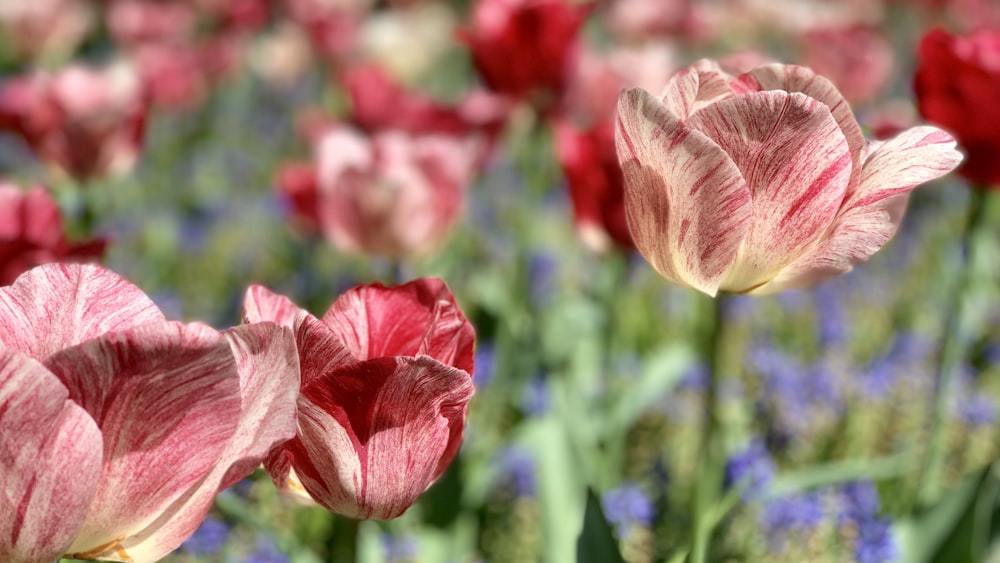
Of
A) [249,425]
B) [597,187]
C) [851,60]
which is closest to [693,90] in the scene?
[249,425]

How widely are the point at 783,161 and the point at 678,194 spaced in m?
0.06

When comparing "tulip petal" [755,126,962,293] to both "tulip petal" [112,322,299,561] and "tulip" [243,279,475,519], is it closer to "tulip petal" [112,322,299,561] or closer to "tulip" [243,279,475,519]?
"tulip" [243,279,475,519]

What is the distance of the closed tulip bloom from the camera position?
606 mm

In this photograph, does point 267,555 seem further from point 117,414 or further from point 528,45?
point 528,45

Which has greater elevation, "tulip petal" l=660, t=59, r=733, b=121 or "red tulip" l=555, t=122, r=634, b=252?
"tulip petal" l=660, t=59, r=733, b=121

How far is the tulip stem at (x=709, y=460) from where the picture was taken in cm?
76

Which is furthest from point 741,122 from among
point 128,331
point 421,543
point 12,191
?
point 421,543

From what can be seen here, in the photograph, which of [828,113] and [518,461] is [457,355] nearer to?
[828,113]

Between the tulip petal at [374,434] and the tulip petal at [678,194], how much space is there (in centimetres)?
18

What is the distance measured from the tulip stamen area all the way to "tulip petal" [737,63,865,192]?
1.45ft

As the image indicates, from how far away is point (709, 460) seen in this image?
0.92 m

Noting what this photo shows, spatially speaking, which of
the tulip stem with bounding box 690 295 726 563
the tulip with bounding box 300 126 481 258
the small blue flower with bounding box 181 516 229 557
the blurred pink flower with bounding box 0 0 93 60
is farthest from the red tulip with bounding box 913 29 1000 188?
the blurred pink flower with bounding box 0 0 93 60

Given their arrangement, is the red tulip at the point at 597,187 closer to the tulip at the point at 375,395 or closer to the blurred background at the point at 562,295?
the blurred background at the point at 562,295

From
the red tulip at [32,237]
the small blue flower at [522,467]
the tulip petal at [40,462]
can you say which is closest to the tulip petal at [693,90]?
the tulip petal at [40,462]
